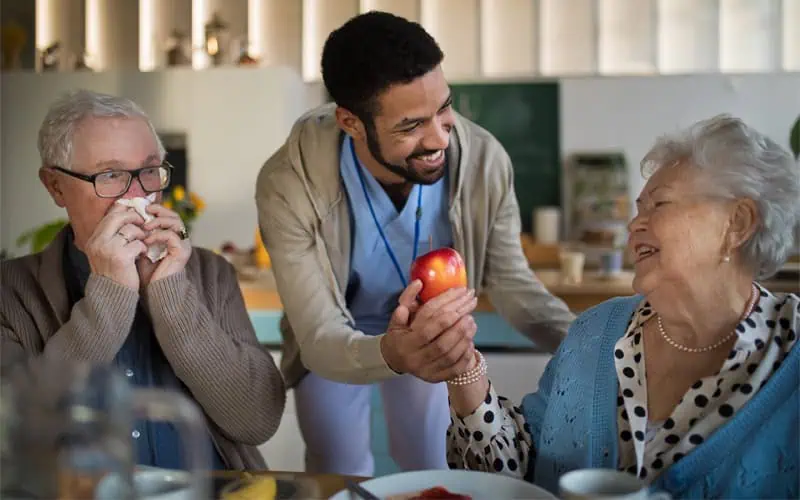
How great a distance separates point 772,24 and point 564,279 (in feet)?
10.4

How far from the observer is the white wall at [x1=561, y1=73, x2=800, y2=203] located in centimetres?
546

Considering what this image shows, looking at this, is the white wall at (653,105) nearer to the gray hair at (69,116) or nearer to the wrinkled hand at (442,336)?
the gray hair at (69,116)

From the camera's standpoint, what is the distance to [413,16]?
5.72 meters

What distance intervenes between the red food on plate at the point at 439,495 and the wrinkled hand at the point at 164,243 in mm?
752

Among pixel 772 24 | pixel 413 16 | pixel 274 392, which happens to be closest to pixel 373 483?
pixel 274 392

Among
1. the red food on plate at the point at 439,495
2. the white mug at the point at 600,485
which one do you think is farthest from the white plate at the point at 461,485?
the white mug at the point at 600,485

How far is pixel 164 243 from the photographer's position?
1684 millimetres

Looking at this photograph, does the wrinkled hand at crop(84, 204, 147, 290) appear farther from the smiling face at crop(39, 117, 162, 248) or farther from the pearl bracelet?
the pearl bracelet

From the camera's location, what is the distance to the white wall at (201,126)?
5.28m

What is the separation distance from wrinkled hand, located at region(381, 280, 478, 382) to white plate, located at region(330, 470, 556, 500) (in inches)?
8.5

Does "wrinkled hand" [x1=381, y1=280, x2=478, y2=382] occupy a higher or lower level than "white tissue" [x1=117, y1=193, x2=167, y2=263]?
lower

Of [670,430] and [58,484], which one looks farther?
[670,430]

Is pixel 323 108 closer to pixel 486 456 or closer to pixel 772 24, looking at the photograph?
pixel 486 456

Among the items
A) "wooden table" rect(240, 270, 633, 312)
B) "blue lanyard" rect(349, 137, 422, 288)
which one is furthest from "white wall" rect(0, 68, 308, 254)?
"blue lanyard" rect(349, 137, 422, 288)
